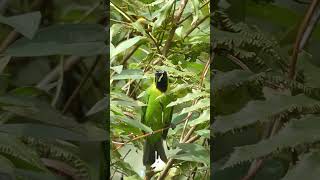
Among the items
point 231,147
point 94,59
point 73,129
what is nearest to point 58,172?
point 73,129

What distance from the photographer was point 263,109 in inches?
32.8

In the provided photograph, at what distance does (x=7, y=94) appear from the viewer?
815 mm

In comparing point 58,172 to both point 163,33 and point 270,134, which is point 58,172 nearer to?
point 270,134

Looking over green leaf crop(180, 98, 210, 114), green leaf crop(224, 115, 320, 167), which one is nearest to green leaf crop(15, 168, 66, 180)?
green leaf crop(224, 115, 320, 167)

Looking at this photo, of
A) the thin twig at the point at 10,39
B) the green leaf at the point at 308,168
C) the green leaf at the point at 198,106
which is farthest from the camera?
the green leaf at the point at 198,106

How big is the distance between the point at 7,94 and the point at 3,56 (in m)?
0.06

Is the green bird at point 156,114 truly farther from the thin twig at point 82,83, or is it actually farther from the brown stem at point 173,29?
the thin twig at point 82,83

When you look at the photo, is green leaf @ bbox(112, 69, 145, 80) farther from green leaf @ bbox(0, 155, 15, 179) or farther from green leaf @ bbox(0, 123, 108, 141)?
green leaf @ bbox(0, 155, 15, 179)

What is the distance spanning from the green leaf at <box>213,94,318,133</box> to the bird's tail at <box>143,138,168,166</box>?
0.32m

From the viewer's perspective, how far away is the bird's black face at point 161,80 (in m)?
1.19

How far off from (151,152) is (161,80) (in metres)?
0.17

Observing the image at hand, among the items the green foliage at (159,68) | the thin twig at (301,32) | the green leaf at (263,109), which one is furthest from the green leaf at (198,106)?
the thin twig at (301,32)

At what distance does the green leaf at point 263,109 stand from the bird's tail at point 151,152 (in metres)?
0.32

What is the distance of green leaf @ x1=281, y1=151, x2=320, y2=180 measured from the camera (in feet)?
2.40
